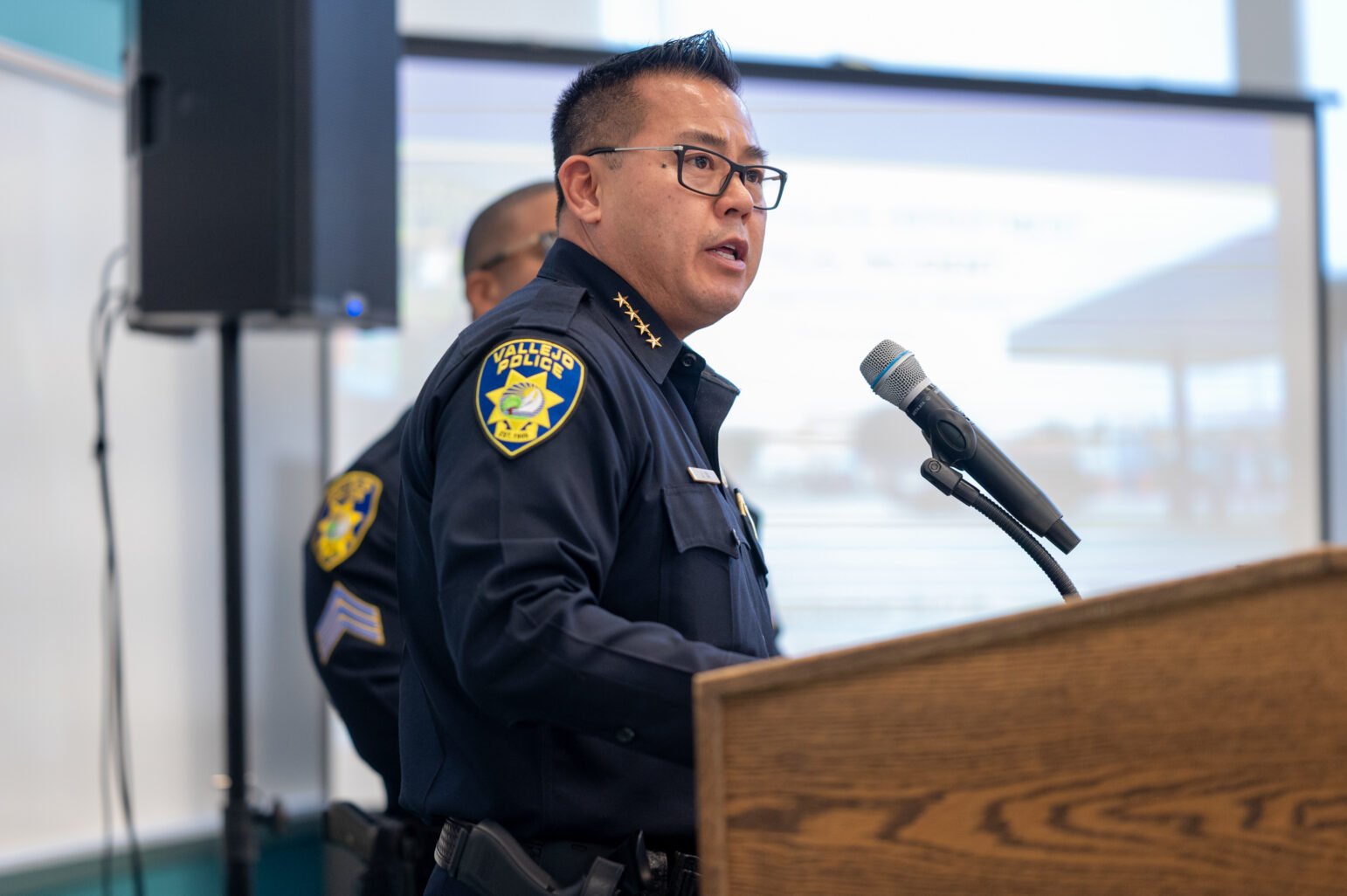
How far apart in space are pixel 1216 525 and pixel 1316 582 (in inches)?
121

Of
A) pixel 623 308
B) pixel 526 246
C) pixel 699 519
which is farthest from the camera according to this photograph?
pixel 526 246

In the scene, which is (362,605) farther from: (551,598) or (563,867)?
(551,598)

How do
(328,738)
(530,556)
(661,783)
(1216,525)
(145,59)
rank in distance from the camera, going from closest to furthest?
1. (530,556)
2. (661,783)
3. (145,59)
4. (328,738)
5. (1216,525)

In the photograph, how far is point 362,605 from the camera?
189 cm

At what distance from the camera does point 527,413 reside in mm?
1004

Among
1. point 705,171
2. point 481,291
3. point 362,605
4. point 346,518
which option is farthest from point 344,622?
point 705,171

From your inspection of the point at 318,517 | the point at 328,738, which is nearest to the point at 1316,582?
the point at 318,517

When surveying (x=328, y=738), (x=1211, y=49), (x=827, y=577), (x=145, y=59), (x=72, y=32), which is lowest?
(x=328, y=738)

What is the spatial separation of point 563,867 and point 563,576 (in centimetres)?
28

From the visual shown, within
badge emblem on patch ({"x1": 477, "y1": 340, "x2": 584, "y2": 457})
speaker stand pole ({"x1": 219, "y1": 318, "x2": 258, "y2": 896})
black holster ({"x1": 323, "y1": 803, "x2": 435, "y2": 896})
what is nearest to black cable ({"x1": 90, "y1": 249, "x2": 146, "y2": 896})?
speaker stand pole ({"x1": 219, "y1": 318, "x2": 258, "y2": 896})

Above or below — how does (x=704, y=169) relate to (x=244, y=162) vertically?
below

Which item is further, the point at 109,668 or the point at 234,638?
the point at 109,668

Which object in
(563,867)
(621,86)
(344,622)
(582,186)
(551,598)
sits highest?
(621,86)

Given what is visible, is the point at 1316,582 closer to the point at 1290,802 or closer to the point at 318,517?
the point at 1290,802
